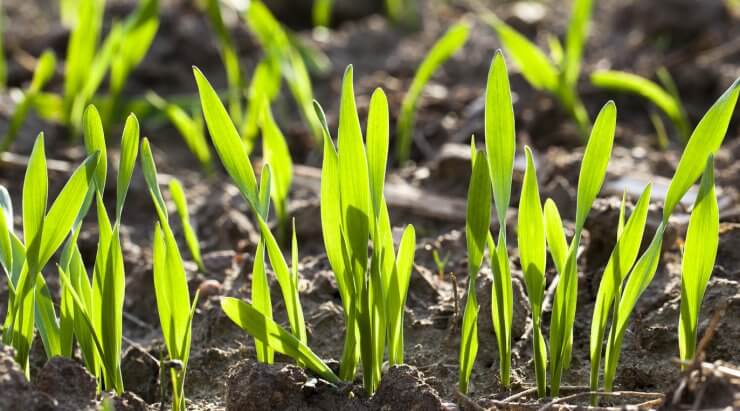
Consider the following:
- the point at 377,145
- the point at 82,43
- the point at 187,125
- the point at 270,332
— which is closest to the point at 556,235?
A: the point at 377,145

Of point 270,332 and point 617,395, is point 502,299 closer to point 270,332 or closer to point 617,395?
point 617,395

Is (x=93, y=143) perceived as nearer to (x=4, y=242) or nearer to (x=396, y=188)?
(x=4, y=242)

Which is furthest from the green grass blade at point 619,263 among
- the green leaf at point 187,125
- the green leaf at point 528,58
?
the green leaf at point 187,125

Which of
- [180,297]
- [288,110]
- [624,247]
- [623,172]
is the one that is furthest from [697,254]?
[288,110]

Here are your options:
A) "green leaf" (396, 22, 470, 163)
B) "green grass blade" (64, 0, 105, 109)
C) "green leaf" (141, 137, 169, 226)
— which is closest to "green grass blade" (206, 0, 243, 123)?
"green grass blade" (64, 0, 105, 109)

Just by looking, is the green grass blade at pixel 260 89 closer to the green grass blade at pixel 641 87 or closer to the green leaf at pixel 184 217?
the green leaf at pixel 184 217

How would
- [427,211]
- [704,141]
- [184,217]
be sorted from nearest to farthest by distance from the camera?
[704,141] < [184,217] < [427,211]
